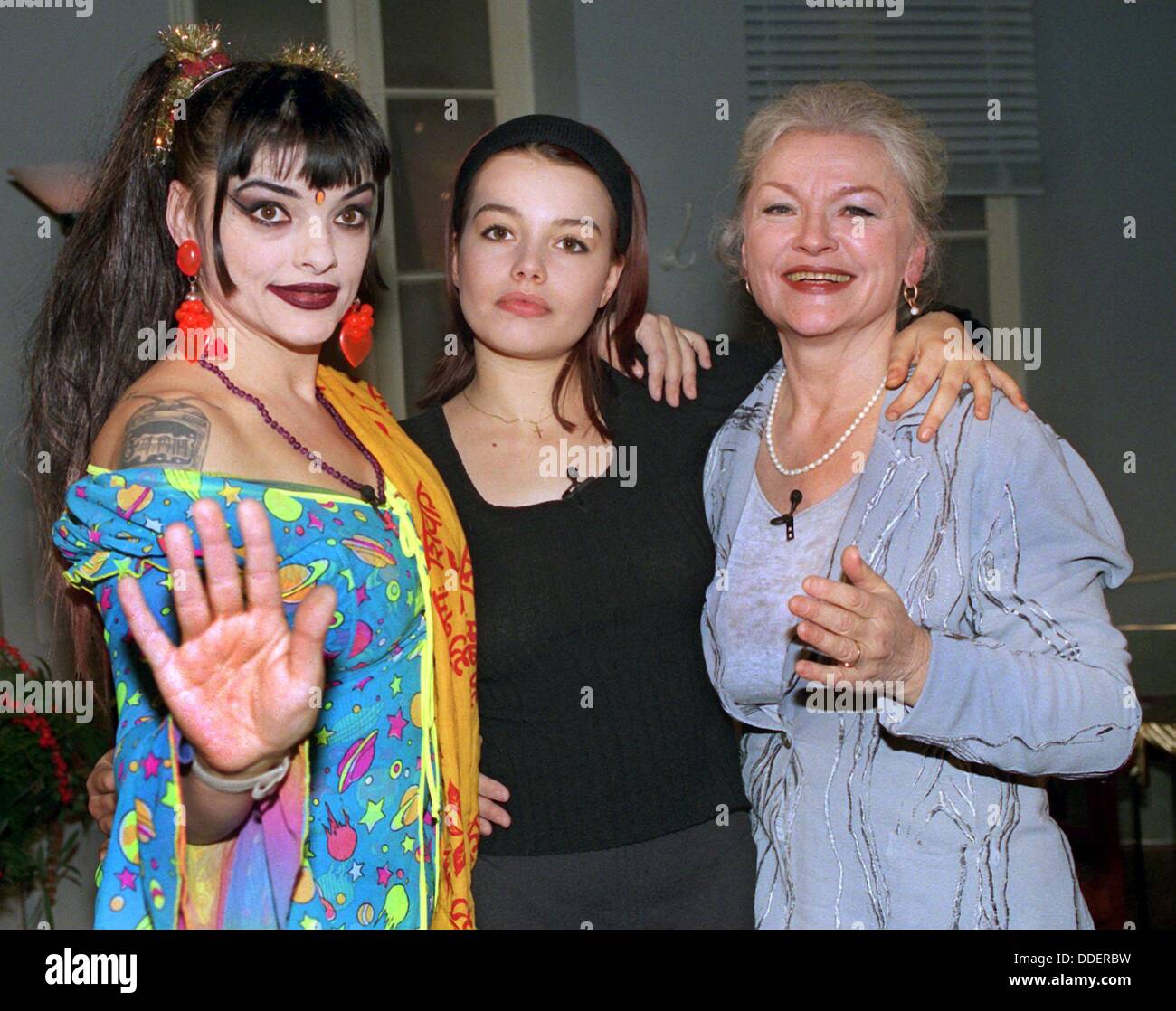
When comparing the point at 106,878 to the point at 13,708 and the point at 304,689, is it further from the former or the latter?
the point at 13,708

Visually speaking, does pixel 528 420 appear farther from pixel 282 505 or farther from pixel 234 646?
pixel 234 646

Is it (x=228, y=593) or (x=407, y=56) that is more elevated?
(x=407, y=56)

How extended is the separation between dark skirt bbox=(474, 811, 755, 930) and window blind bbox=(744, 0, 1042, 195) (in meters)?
3.04

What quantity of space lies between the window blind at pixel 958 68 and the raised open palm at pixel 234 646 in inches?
136

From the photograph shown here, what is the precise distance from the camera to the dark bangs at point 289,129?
147 centimetres

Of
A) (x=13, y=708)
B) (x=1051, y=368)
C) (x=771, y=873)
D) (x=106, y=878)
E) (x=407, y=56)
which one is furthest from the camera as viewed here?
(x=1051, y=368)

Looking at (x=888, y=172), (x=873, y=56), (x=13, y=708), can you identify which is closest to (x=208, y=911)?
(x=888, y=172)

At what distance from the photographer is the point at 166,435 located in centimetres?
137

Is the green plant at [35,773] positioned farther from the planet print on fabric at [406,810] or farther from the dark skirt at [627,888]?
the planet print on fabric at [406,810]

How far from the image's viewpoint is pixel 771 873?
1.72 metres

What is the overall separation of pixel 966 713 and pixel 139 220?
1.13m
